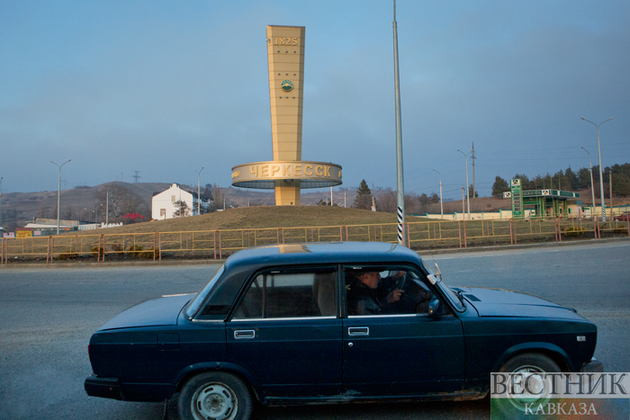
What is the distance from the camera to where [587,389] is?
360cm

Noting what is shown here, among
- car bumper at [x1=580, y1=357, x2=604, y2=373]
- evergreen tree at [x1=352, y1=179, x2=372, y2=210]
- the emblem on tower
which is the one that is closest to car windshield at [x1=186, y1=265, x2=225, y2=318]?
car bumper at [x1=580, y1=357, x2=604, y2=373]

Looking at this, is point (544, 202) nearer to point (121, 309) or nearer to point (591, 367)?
point (121, 309)

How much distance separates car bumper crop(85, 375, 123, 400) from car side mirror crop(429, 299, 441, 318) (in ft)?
8.32

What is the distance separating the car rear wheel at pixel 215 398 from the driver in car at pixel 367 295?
3.51 ft

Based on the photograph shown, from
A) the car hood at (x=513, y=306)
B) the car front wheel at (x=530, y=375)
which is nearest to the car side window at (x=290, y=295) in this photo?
the car hood at (x=513, y=306)

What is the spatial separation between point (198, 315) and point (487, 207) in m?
103

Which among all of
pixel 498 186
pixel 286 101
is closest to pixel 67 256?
pixel 286 101

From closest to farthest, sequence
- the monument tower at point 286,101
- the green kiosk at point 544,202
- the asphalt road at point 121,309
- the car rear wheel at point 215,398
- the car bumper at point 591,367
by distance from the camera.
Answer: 1. the car rear wheel at point 215,398
2. the car bumper at point 591,367
3. the asphalt road at point 121,309
4. the monument tower at point 286,101
5. the green kiosk at point 544,202

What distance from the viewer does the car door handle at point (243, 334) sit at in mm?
3314

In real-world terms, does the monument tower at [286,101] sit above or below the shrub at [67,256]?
above

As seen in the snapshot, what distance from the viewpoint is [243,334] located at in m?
3.32

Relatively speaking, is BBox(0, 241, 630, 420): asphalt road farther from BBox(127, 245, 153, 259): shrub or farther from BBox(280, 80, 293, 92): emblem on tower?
BBox(280, 80, 293, 92): emblem on tower

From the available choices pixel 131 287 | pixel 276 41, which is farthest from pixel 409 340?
pixel 276 41

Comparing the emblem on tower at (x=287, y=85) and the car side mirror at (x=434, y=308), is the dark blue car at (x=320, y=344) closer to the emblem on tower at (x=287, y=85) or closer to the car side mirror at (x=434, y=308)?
the car side mirror at (x=434, y=308)
